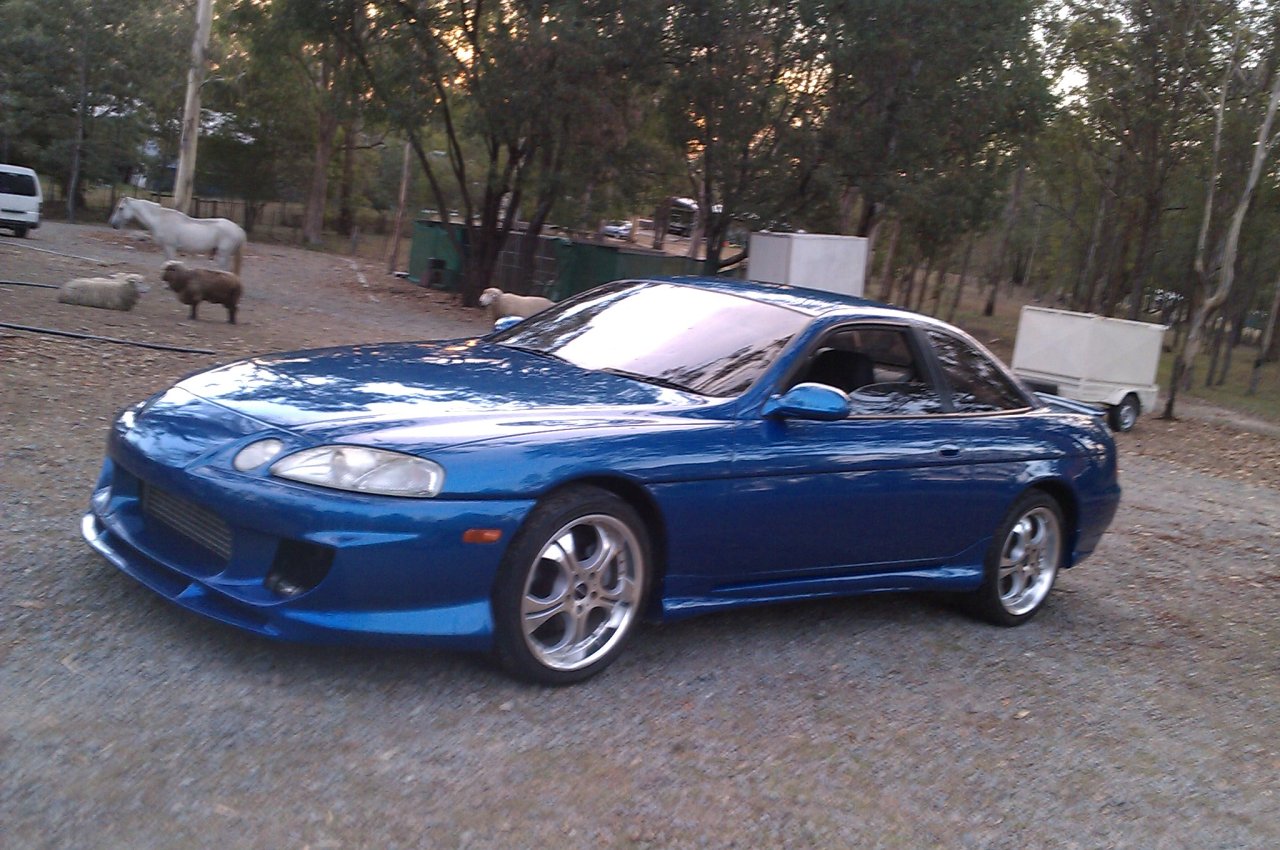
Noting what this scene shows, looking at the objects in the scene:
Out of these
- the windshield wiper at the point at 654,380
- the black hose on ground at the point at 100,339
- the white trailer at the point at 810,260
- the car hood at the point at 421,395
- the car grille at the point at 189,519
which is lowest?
the black hose on ground at the point at 100,339

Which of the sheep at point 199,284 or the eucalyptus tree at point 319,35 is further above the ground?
the eucalyptus tree at point 319,35

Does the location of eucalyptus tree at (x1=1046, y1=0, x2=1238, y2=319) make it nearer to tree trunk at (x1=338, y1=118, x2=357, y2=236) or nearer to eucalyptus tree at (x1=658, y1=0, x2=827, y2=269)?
eucalyptus tree at (x1=658, y1=0, x2=827, y2=269)

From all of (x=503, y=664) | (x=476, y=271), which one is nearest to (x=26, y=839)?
(x=503, y=664)

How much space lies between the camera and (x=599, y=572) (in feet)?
15.1

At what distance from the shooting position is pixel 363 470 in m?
4.12

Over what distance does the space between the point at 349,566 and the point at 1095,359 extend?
18.4 metres

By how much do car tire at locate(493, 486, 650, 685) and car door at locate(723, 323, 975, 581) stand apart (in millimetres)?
517

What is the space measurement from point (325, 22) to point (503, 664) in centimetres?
2344

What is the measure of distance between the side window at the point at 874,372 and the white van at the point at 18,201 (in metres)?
28.7

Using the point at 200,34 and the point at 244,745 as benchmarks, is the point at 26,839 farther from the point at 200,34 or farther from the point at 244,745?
the point at 200,34

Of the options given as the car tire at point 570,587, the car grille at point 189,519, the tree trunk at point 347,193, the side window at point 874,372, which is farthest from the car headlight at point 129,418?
the tree trunk at point 347,193

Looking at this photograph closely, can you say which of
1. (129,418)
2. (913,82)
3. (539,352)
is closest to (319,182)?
(913,82)

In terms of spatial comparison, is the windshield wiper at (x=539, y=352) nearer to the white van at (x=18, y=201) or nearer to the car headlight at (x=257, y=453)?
the car headlight at (x=257, y=453)

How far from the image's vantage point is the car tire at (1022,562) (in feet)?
20.0
